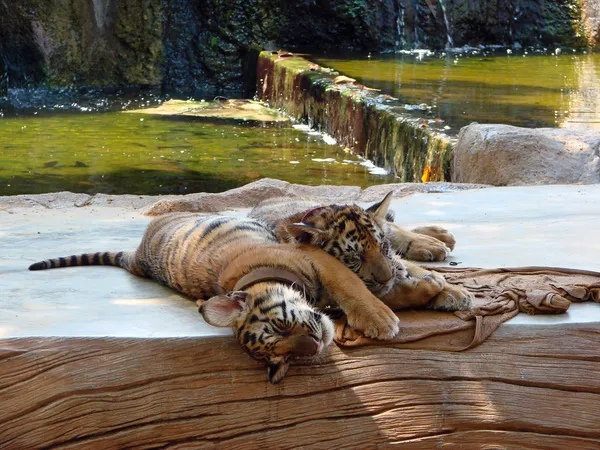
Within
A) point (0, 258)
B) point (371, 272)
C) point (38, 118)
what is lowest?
point (38, 118)

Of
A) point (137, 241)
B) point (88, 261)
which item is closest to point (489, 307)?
point (88, 261)

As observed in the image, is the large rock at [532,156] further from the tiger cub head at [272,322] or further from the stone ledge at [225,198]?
the tiger cub head at [272,322]

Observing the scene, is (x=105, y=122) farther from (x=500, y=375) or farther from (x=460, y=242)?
(x=500, y=375)

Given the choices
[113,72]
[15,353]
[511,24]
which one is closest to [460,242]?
[15,353]

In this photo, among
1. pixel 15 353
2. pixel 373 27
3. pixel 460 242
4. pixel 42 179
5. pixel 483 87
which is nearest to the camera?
pixel 15 353

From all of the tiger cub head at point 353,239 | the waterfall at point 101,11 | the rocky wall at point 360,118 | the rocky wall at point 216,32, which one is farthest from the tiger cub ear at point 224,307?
the waterfall at point 101,11

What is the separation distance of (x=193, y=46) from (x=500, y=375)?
14.9m

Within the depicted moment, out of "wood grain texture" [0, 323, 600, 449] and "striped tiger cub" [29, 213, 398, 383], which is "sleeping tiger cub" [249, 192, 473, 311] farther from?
"wood grain texture" [0, 323, 600, 449]

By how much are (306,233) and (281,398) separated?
2.11 feet

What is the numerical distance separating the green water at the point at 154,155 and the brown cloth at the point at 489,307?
6094 mm

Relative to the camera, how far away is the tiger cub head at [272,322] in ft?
9.41

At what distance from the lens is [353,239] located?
3.39 meters

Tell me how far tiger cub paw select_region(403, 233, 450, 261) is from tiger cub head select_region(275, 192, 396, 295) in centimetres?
56

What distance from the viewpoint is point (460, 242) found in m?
4.45
